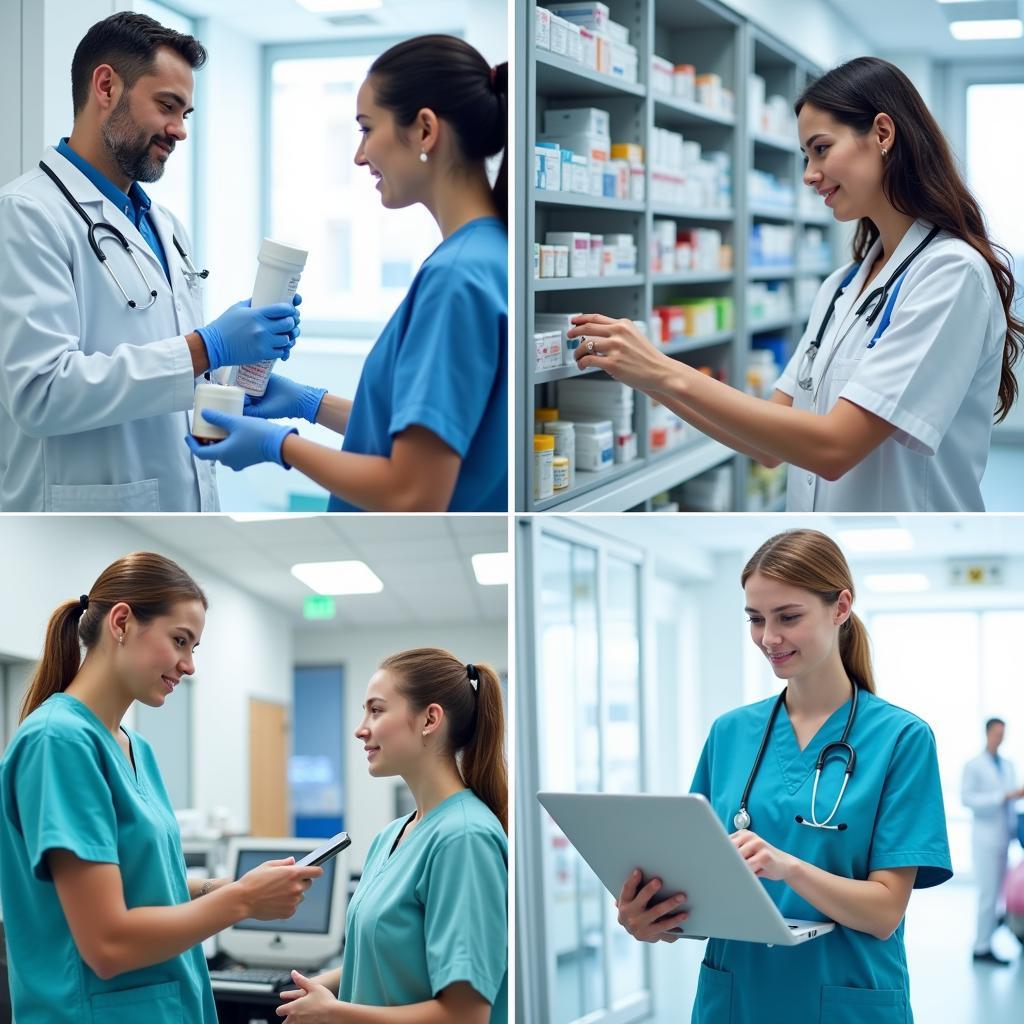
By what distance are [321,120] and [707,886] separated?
1.62 m

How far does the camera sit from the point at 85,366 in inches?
62.2

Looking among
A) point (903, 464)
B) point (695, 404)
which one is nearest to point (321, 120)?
point (695, 404)

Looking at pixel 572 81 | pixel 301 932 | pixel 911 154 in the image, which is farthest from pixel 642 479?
pixel 301 932

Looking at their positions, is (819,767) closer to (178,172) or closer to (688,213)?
(178,172)

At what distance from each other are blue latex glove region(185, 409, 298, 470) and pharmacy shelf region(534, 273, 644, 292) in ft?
2.16

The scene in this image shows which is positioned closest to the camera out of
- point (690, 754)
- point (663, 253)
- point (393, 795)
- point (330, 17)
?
point (330, 17)

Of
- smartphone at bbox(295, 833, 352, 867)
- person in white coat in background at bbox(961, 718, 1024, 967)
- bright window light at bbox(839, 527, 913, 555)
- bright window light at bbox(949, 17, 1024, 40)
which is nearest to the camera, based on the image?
smartphone at bbox(295, 833, 352, 867)

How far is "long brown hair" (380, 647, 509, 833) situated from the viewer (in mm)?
1731

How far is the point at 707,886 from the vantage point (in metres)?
1.35

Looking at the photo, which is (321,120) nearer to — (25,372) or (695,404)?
(25,372)

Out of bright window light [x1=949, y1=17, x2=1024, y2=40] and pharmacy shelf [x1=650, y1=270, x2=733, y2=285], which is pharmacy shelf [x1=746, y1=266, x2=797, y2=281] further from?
bright window light [x1=949, y1=17, x2=1024, y2=40]

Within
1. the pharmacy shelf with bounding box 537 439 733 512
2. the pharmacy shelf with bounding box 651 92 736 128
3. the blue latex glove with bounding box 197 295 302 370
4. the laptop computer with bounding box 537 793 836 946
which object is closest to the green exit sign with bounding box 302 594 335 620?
the pharmacy shelf with bounding box 537 439 733 512

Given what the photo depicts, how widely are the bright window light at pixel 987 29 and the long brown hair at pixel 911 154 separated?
2.47ft

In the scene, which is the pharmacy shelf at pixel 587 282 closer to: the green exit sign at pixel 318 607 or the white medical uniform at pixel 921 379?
the white medical uniform at pixel 921 379
